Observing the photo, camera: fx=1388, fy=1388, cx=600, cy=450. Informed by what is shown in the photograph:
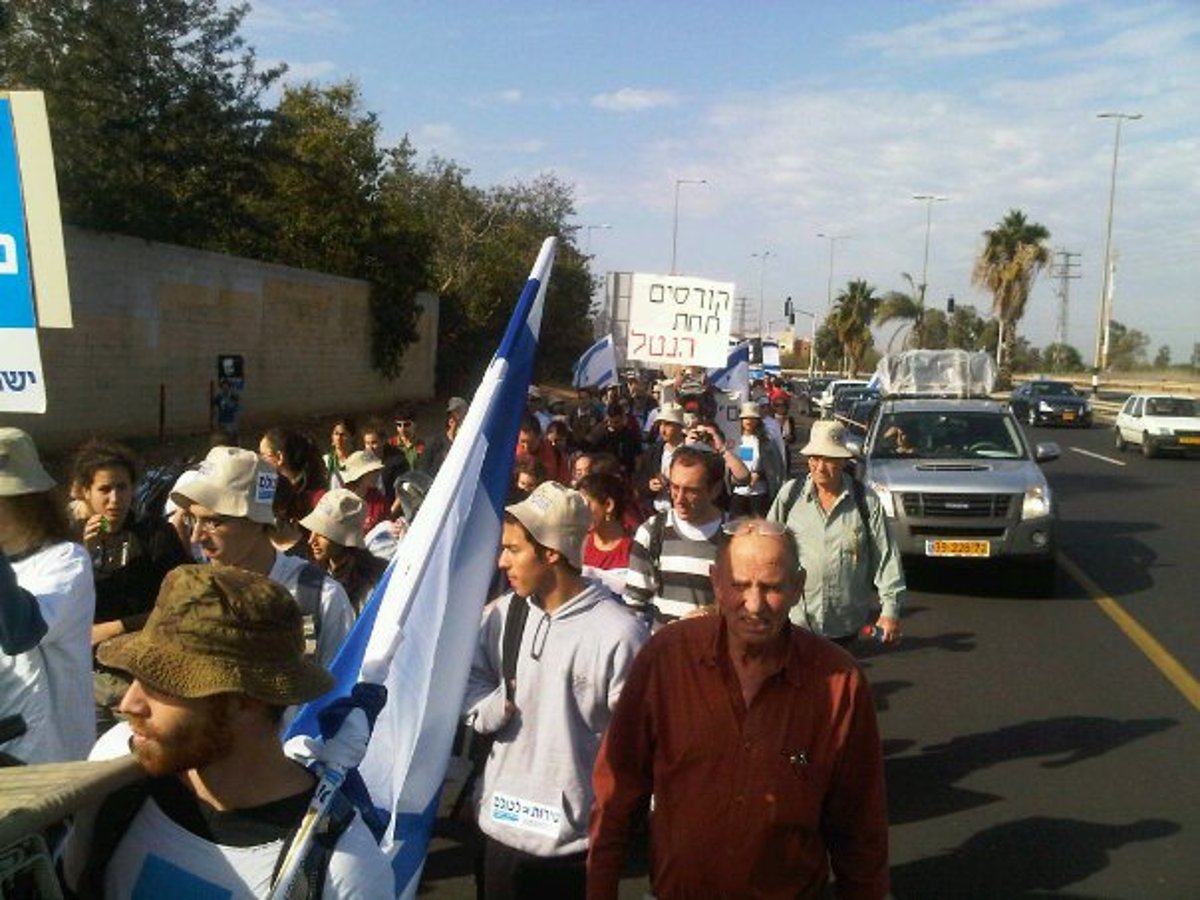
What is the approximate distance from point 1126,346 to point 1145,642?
5125 inches

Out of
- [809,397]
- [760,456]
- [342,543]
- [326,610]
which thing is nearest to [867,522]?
[342,543]

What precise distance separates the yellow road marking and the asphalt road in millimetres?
28

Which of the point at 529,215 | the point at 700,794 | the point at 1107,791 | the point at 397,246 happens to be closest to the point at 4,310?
the point at 700,794

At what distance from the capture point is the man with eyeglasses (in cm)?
387

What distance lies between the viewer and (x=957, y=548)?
1270 centimetres

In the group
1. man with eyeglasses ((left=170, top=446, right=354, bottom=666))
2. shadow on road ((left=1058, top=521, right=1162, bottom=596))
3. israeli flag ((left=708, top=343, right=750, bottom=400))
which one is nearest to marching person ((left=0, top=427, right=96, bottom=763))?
man with eyeglasses ((left=170, top=446, right=354, bottom=666))

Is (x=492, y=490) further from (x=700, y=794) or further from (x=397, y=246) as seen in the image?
(x=397, y=246)

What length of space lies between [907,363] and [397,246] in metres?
17.3

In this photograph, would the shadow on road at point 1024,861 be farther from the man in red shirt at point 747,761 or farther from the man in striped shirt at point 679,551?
the man in red shirt at point 747,761

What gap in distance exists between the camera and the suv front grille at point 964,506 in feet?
41.6

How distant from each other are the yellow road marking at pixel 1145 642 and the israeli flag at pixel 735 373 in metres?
5.18

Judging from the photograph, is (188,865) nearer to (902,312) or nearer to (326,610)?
(326,610)

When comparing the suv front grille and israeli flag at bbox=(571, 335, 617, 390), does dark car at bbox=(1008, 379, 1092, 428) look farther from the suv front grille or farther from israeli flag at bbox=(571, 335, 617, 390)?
the suv front grille

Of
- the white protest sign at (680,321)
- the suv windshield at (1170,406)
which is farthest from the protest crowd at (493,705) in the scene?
the suv windshield at (1170,406)
